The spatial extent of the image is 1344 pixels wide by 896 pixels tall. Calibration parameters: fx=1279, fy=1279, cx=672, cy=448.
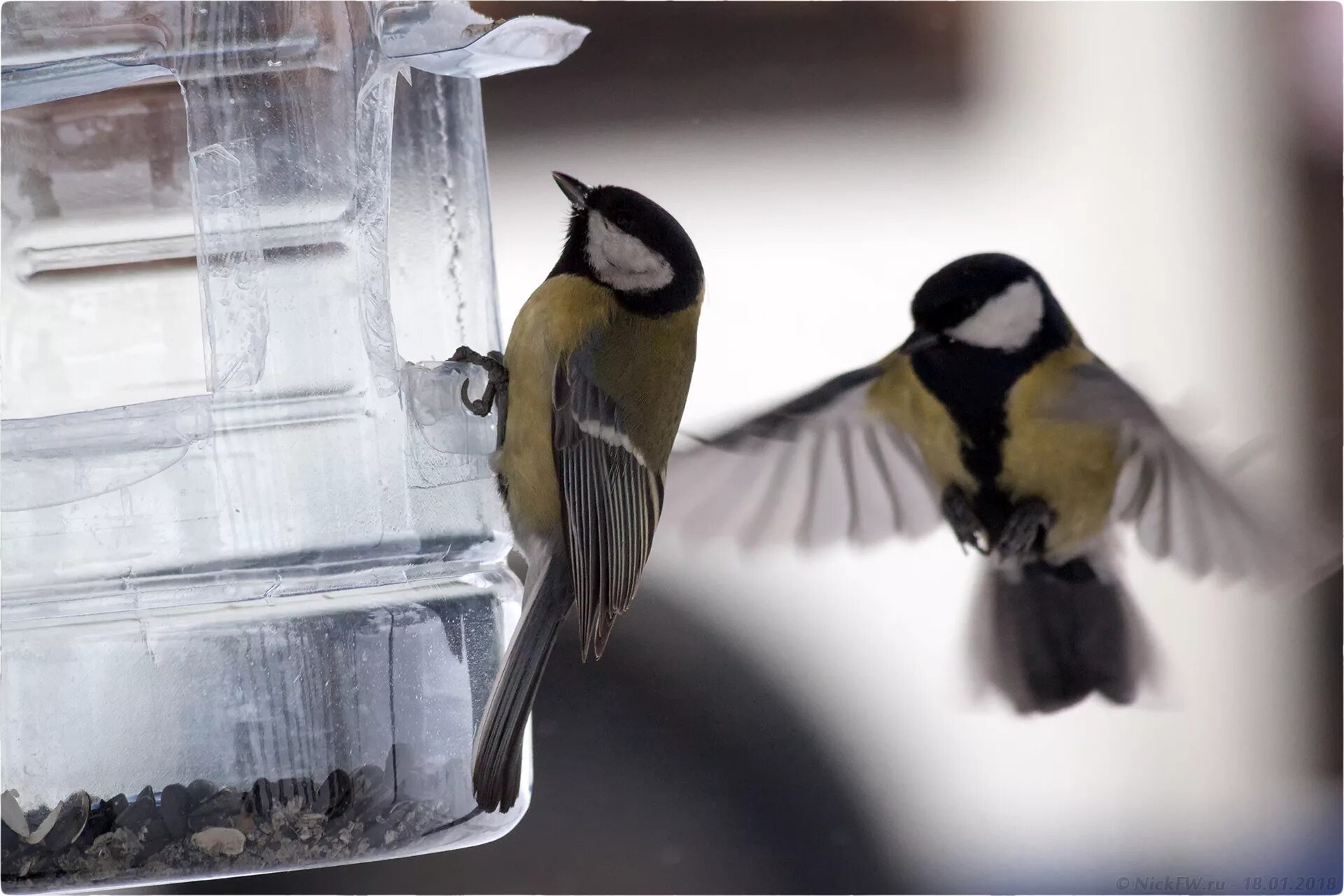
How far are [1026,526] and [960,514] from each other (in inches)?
3.5

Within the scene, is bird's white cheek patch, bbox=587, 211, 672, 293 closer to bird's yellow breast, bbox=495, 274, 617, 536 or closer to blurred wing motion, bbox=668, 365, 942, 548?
bird's yellow breast, bbox=495, 274, 617, 536

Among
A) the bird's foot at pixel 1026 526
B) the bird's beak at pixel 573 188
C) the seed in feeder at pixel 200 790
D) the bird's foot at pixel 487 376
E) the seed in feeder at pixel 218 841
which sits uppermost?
the bird's beak at pixel 573 188

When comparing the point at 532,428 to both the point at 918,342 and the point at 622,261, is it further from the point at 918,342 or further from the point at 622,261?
the point at 918,342

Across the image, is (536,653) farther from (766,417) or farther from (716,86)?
(716,86)

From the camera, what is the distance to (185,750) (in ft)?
3.17

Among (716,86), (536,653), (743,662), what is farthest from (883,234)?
(536,653)

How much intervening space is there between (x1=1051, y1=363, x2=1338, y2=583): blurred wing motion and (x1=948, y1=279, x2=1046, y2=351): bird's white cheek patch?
0.08 metres

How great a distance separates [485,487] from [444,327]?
164mm

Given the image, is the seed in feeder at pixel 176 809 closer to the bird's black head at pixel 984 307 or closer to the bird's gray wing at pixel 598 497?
the bird's gray wing at pixel 598 497

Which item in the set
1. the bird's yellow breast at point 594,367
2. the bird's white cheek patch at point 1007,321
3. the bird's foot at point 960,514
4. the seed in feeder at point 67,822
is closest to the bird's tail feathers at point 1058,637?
the bird's foot at point 960,514

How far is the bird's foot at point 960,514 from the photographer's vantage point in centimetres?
161

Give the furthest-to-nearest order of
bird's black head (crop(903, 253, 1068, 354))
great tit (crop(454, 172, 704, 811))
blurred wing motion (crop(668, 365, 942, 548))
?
blurred wing motion (crop(668, 365, 942, 548)) < bird's black head (crop(903, 253, 1068, 354)) < great tit (crop(454, 172, 704, 811))

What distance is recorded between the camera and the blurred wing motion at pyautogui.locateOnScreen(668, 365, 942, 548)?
1536mm

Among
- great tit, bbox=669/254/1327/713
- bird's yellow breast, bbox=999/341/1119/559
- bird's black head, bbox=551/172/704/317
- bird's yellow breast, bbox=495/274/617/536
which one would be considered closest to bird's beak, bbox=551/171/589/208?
bird's black head, bbox=551/172/704/317
